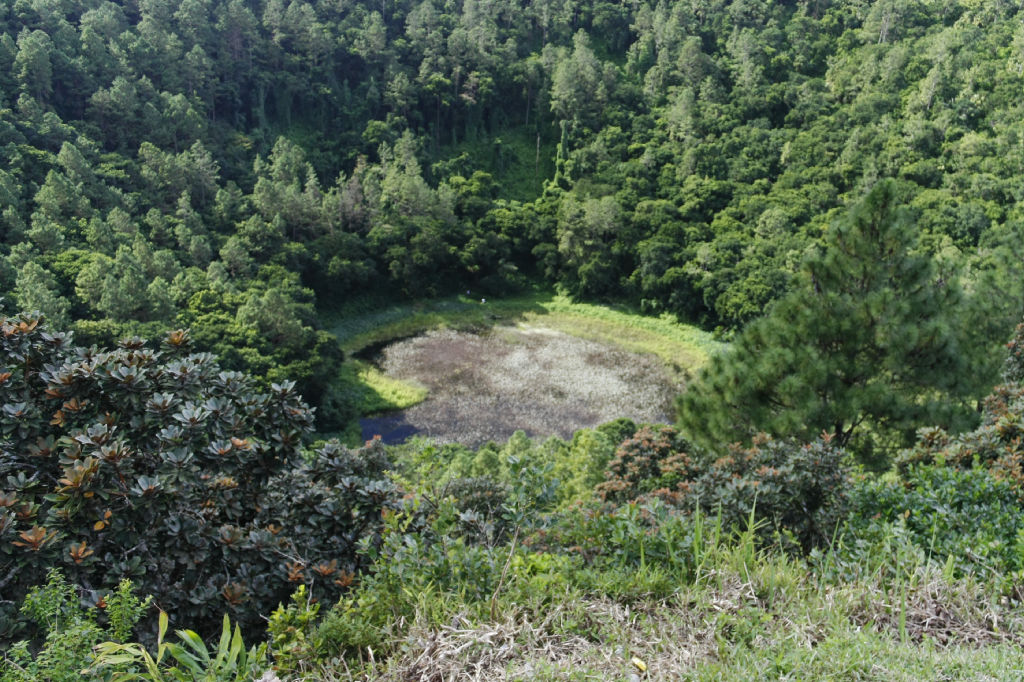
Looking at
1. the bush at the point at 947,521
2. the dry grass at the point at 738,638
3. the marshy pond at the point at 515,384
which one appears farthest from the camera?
the marshy pond at the point at 515,384

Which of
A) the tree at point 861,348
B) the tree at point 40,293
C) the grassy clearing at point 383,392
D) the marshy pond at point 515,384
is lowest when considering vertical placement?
the marshy pond at point 515,384

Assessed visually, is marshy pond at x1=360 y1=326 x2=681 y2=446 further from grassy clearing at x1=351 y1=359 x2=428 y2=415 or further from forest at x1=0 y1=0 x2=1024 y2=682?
forest at x1=0 y1=0 x2=1024 y2=682

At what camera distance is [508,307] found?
108ft

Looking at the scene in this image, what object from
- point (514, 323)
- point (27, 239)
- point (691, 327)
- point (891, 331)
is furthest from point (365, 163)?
point (891, 331)

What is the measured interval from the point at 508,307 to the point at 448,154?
15.7 meters

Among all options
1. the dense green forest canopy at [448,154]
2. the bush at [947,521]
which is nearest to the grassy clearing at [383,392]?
the dense green forest canopy at [448,154]

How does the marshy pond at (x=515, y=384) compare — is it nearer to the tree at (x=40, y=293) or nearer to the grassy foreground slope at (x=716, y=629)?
the tree at (x=40, y=293)

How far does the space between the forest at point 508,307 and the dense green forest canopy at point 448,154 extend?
0.22 meters

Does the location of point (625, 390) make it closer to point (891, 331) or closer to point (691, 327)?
point (691, 327)

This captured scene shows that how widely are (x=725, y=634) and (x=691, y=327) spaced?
28.0 m

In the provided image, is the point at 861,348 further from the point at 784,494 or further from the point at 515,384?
the point at 515,384

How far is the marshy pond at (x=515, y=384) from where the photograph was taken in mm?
21953

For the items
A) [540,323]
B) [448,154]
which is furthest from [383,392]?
[448,154]

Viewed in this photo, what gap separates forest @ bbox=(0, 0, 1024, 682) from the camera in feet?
10.5
